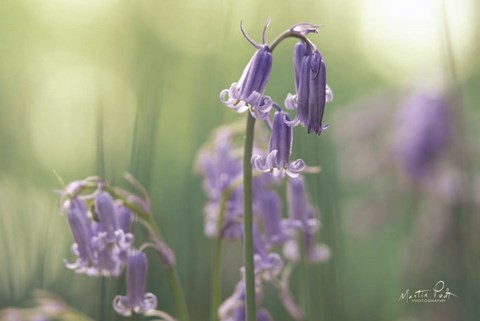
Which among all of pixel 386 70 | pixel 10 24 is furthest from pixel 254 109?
pixel 10 24

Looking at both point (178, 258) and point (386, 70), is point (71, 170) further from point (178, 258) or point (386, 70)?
point (386, 70)

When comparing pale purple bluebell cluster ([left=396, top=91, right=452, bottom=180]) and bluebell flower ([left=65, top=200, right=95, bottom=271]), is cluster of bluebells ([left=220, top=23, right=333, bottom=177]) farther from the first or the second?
pale purple bluebell cluster ([left=396, top=91, right=452, bottom=180])

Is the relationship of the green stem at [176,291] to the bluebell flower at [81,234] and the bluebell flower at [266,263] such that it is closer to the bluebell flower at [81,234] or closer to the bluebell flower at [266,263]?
the bluebell flower at [81,234]

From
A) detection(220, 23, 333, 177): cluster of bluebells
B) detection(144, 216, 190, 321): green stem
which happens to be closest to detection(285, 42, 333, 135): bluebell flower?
detection(220, 23, 333, 177): cluster of bluebells

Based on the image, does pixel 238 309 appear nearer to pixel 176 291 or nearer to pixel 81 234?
pixel 176 291

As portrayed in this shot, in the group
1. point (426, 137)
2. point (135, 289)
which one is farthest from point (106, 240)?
point (426, 137)
